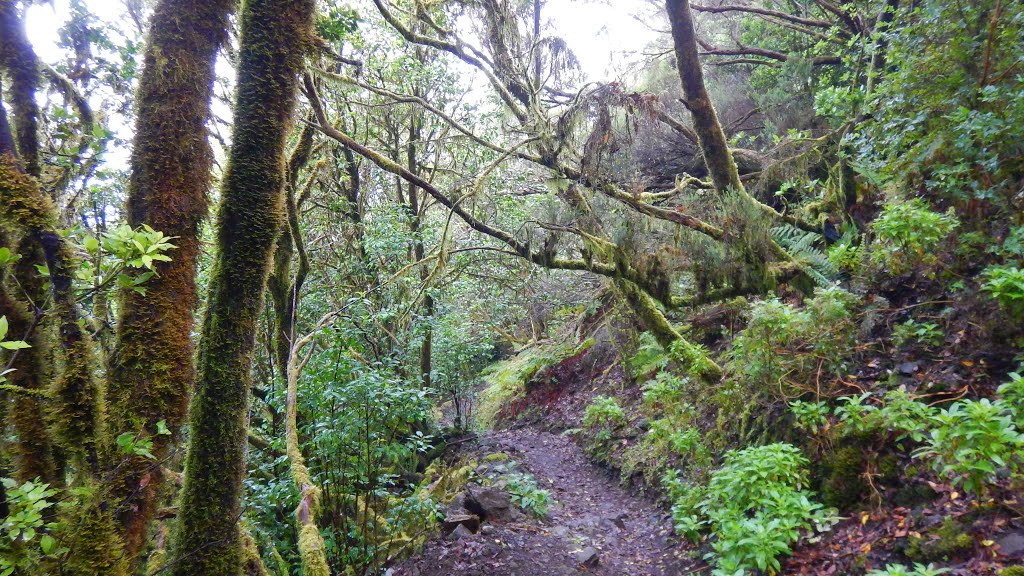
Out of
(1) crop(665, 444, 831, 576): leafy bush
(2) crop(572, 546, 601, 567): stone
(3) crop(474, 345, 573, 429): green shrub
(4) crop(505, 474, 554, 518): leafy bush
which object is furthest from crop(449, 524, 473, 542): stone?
(3) crop(474, 345, 573, 429): green shrub

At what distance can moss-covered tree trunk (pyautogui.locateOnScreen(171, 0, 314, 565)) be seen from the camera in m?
2.12

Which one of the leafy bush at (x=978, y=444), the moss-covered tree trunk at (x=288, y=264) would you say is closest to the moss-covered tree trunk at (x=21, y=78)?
the moss-covered tree trunk at (x=288, y=264)

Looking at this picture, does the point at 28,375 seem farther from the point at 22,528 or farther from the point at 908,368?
the point at 908,368

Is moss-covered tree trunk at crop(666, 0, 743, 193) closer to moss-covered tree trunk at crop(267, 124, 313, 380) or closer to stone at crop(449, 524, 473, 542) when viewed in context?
moss-covered tree trunk at crop(267, 124, 313, 380)

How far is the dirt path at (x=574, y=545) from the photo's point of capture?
5.31m

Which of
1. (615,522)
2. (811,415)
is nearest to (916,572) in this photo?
(811,415)

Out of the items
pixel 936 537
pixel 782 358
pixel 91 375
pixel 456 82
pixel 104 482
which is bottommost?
pixel 936 537

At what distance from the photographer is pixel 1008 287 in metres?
3.92

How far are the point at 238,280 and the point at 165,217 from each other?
0.42m

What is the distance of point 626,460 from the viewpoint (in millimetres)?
7898

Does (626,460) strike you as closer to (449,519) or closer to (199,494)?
(449,519)

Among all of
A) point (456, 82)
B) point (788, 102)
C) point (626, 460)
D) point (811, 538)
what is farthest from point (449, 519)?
point (788, 102)

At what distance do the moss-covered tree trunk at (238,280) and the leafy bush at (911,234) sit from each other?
534cm

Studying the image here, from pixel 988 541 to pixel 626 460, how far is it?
16.7ft
